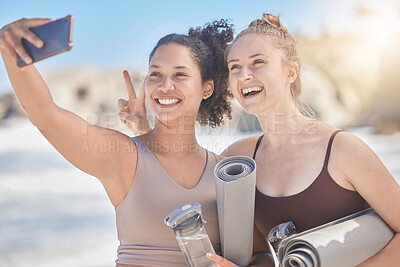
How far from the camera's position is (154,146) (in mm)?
→ 1860

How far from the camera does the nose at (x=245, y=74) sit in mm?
1883

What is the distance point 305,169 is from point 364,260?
1.36ft

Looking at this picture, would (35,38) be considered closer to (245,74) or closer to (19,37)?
(19,37)

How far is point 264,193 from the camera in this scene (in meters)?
1.90

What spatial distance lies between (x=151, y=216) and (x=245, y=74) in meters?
0.70

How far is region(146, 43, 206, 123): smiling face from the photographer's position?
72.3 inches

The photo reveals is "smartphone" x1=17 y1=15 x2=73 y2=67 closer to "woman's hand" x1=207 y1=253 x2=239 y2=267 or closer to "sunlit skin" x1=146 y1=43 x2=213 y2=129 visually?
"sunlit skin" x1=146 y1=43 x2=213 y2=129

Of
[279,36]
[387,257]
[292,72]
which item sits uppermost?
[279,36]

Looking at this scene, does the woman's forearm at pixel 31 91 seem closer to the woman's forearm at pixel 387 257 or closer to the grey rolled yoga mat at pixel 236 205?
the grey rolled yoga mat at pixel 236 205

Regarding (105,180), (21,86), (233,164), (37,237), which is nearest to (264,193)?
(233,164)

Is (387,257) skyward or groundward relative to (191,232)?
groundward

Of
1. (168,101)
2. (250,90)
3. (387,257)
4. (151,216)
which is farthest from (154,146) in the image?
(387,257)

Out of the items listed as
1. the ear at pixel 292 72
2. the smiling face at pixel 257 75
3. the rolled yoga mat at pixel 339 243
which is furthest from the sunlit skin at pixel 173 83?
the rolled yoga mat at pixel 339 243

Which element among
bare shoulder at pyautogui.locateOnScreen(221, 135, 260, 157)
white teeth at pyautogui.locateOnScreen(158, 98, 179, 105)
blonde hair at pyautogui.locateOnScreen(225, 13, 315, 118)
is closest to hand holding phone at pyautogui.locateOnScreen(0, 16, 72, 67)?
white teeth at pyautogui.locateOnScreen(158, 98, 179, 105)
